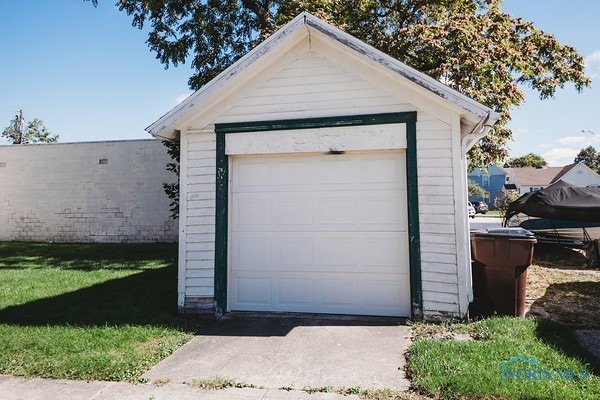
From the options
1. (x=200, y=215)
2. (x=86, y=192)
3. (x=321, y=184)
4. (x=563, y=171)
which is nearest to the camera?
(x=321, y=184)

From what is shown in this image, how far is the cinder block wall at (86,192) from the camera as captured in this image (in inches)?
639

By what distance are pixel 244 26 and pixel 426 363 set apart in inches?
583

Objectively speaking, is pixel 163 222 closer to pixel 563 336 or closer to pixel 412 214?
pixel 412 214

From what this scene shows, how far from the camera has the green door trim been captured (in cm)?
552

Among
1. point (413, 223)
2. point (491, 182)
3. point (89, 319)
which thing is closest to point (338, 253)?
point (413, 223)

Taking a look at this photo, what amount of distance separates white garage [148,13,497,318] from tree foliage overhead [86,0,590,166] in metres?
6.39

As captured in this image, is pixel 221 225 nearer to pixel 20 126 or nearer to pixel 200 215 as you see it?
pixel 200 215

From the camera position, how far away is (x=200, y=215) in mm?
6172

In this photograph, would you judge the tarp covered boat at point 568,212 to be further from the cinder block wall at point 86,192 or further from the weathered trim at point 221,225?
the cinder block wall at point 86,192

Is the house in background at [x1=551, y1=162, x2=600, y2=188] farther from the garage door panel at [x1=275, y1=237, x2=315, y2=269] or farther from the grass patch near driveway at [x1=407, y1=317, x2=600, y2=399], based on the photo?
the garage door panel at [x1=275, y1=237, x2=315, y2=269]

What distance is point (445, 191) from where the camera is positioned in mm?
5480

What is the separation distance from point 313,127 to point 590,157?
82.8m

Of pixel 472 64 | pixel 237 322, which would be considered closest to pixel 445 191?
pixel 237 322

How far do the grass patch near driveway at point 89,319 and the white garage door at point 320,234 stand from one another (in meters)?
1.36
